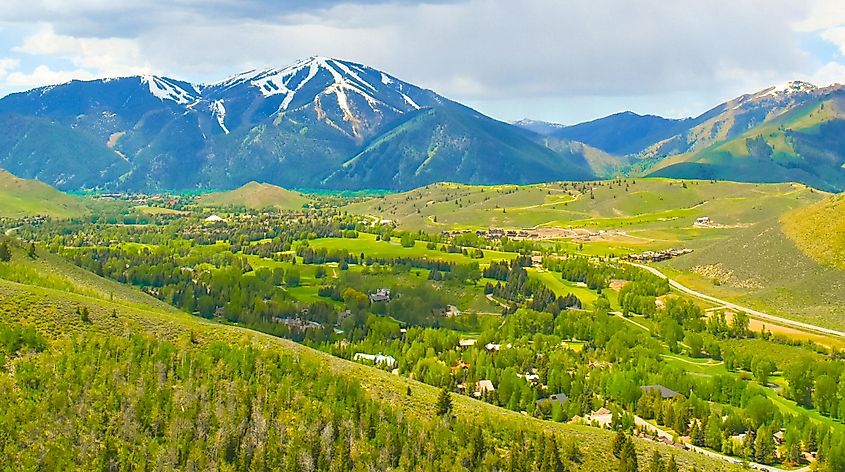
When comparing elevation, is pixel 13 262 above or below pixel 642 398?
above

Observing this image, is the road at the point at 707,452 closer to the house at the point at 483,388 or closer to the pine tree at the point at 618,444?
the pine tree at the point at 618,444

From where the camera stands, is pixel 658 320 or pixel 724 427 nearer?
pixel 724 427

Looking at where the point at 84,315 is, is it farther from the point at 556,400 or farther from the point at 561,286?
the point at 561,286

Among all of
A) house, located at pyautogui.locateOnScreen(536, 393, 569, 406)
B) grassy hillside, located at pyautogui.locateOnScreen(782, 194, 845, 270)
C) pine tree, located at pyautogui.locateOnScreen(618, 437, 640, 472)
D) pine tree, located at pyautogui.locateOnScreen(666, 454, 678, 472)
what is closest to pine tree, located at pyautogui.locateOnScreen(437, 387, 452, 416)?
pine tree, located at pyautogui.locateOnScreen(618, 437, 640, 472)

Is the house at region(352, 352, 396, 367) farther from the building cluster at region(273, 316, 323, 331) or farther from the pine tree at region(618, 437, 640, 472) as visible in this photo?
the pine tree at region(618, 437, 640, 472)

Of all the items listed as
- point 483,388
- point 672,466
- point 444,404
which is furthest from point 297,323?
point 672,466

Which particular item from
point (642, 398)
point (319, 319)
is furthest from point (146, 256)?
point (642, 398)

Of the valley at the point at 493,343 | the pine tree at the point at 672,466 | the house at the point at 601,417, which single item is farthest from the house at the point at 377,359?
the pine tree at the point at 672,466

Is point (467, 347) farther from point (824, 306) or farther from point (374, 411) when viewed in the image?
point (824, 306)
